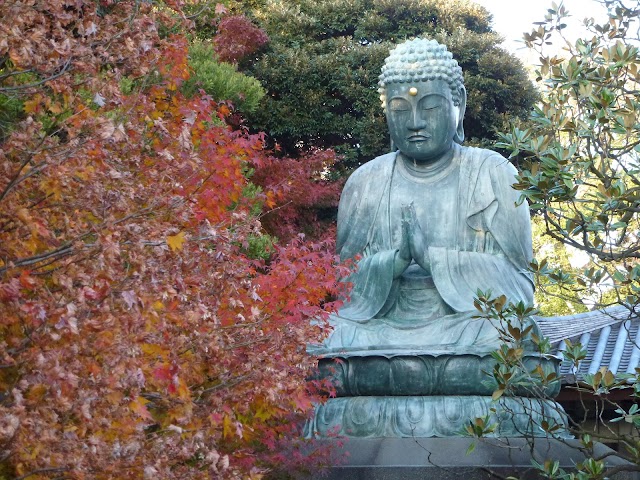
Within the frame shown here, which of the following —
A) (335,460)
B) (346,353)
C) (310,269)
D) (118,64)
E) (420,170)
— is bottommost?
(335,460)

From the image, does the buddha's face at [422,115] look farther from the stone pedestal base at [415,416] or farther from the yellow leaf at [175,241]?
the yellow leaf at [175,241]

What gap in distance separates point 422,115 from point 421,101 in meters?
0.13

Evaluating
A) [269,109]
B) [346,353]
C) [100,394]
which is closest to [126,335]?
[100,394]

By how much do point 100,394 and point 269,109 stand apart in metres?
12.4

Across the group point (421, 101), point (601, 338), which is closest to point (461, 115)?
point (421, 101)

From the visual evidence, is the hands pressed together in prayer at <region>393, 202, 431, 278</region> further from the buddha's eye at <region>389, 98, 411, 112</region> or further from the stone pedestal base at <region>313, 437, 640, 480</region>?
the stone pedestal base at <region>313, 437, 640, 480</region>

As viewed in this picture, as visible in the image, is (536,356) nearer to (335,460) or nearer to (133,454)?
(335,460)

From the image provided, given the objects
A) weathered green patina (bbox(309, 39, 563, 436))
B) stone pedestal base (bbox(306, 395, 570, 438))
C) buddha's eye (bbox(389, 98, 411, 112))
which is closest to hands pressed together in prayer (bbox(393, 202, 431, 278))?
weathered green patina (bbox(309, 39, 563, 436))

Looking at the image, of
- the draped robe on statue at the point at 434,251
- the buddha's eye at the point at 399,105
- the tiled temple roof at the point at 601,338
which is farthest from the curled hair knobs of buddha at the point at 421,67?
the tiled temple roof at the point at 601,338

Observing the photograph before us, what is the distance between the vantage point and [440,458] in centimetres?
710

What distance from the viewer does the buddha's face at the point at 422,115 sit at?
29.0ft

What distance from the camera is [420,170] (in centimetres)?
907

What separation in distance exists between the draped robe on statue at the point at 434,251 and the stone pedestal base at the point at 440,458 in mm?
758

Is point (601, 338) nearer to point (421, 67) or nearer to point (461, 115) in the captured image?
point (461, 115)
